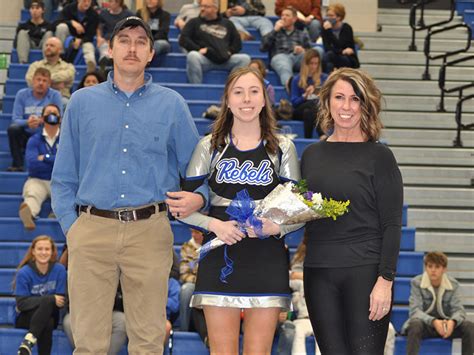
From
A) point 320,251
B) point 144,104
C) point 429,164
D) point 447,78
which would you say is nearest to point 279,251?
point 320,251

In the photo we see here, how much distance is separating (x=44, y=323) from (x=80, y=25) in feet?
17.5

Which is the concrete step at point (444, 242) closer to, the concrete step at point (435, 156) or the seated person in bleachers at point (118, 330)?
the concrete step at point (435, 156)

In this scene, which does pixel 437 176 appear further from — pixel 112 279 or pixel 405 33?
pixel 112 279

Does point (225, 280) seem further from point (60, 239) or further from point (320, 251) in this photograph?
point (60, 239)

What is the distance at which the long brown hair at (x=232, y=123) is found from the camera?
5.40 m

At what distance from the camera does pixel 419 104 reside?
12883 mm

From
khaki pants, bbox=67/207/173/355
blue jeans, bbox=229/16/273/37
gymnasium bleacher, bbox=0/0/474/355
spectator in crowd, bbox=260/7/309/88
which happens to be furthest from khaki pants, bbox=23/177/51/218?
khaki pants, bbox=67/207/173/355

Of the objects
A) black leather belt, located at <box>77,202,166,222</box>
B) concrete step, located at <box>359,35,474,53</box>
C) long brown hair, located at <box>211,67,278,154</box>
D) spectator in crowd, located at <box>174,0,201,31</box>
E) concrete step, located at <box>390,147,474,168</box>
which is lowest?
concrete step, located at <box>390,147,474,168</box>

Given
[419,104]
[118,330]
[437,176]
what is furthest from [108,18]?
[118,330]

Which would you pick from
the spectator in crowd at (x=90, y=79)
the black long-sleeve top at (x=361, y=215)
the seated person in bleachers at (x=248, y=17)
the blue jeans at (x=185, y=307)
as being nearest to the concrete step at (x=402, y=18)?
the seated person in bleachers at (x=248, y=17)

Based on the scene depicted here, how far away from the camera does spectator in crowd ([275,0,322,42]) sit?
544 inches

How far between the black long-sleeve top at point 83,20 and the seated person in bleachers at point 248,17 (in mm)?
1805

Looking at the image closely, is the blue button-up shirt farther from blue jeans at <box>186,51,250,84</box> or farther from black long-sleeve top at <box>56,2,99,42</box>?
black long-sleeve top at <box>56,2,99,42</box>

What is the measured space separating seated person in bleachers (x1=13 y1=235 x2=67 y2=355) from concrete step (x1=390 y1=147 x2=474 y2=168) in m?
4.39
